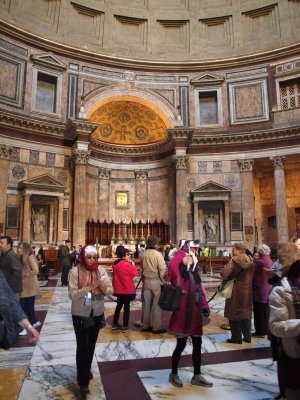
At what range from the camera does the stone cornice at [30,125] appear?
1767 cm

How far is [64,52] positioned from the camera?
67.8 ft

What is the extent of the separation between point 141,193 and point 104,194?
2659 millimetres

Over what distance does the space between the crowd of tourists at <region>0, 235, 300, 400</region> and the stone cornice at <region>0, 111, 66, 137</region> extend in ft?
46.8

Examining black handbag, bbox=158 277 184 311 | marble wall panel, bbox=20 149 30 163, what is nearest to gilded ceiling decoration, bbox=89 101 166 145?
marble wall panel, bbox=20 149 30 163

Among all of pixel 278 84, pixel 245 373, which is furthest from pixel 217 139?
pixel 245 373

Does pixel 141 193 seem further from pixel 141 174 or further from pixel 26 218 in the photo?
pixel 26 218

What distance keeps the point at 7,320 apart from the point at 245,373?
2904 millimetres

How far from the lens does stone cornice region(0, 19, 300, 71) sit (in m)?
19.3

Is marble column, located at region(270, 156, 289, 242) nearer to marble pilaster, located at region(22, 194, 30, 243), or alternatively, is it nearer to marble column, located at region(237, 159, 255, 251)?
marble column, located at region(237, 159, 255, 251)

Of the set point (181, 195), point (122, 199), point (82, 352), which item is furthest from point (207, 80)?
point (82, 352)

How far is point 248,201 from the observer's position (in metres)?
20.3

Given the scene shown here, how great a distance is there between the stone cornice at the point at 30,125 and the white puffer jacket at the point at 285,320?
718 inches

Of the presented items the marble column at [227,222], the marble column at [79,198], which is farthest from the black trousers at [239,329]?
the marble column at [227,222]

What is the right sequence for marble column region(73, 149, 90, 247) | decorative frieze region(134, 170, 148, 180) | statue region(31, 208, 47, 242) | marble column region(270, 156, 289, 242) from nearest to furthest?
statue region(31, 208, 47, 242) → marble column region(73, 149, 90, 247) → marble column region(270, 156, 289, 242) → decorative frieze region(134, 170, 148, 180)
